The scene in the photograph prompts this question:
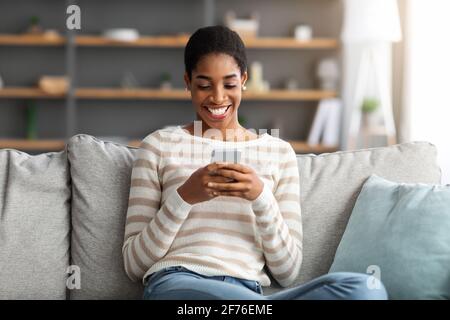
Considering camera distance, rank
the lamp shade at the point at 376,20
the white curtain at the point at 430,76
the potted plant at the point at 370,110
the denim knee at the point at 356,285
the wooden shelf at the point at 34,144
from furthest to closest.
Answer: the wooden shelf at the point at 34,144 → the potted plant at the point at 370,110 → the lamp shade at the point at 376,20 → the white curtain at the point at 430,76 → the denim knee at the point at 356,285

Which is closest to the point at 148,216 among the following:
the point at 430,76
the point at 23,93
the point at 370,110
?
the point at 430,76

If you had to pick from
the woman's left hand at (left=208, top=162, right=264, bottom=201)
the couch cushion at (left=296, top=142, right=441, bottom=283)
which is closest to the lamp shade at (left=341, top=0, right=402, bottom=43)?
the couch cushion at (left=296, top=142, right=441, bottom=283)

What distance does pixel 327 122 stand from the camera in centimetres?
525

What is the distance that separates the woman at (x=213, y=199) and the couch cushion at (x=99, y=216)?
3.5 inches

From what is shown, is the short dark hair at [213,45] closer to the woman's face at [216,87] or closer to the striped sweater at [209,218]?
the woman's face at [216,87]

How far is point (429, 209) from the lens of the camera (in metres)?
1.80

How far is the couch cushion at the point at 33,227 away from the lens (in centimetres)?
183

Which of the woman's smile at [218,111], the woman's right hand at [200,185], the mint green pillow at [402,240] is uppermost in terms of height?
the woman's smile at [218,111]

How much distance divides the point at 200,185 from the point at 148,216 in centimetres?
20

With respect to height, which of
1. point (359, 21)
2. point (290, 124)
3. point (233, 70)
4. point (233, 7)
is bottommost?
point (233, 70)

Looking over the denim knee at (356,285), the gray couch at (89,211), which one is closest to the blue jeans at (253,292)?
the denim knee at (356,285)
